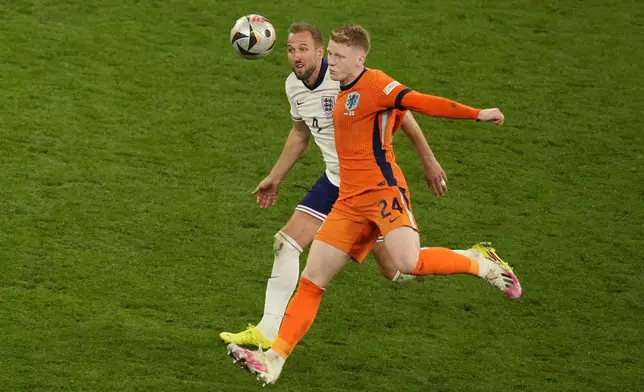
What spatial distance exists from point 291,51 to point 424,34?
6186 mm

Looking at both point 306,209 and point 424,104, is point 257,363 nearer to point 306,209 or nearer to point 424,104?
point 306,209

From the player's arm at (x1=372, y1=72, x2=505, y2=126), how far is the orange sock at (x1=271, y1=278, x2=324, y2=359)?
1.18 meters

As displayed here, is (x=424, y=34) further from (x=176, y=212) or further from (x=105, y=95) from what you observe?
(x=176, y=212)

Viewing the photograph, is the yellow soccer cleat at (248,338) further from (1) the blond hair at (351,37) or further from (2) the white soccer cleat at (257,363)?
(1) the blond hair at (351,37)

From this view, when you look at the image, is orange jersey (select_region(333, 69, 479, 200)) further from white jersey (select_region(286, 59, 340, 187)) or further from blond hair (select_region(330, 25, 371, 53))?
white jersey (select_region(286, 59, 340, 187))

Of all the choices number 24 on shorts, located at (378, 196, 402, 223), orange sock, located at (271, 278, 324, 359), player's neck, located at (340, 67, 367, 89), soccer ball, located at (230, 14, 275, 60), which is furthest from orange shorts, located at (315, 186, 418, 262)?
soccer ball, located at (230, 14, 275, 60)

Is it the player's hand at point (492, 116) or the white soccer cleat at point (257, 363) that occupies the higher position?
the player's hand at point (492, 116)

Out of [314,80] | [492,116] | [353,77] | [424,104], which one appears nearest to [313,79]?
[314,80]

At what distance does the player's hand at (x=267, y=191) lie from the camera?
8.09 meters

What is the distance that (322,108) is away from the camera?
7.75 m

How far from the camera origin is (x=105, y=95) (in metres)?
11.9

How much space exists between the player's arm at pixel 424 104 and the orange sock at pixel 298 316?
1184 millimetres

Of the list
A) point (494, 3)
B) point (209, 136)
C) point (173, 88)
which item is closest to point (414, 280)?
point (209, 136)

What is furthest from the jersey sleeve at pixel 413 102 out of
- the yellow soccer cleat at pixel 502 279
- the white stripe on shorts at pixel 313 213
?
the yellow soccer cleat at pixel 502 279
